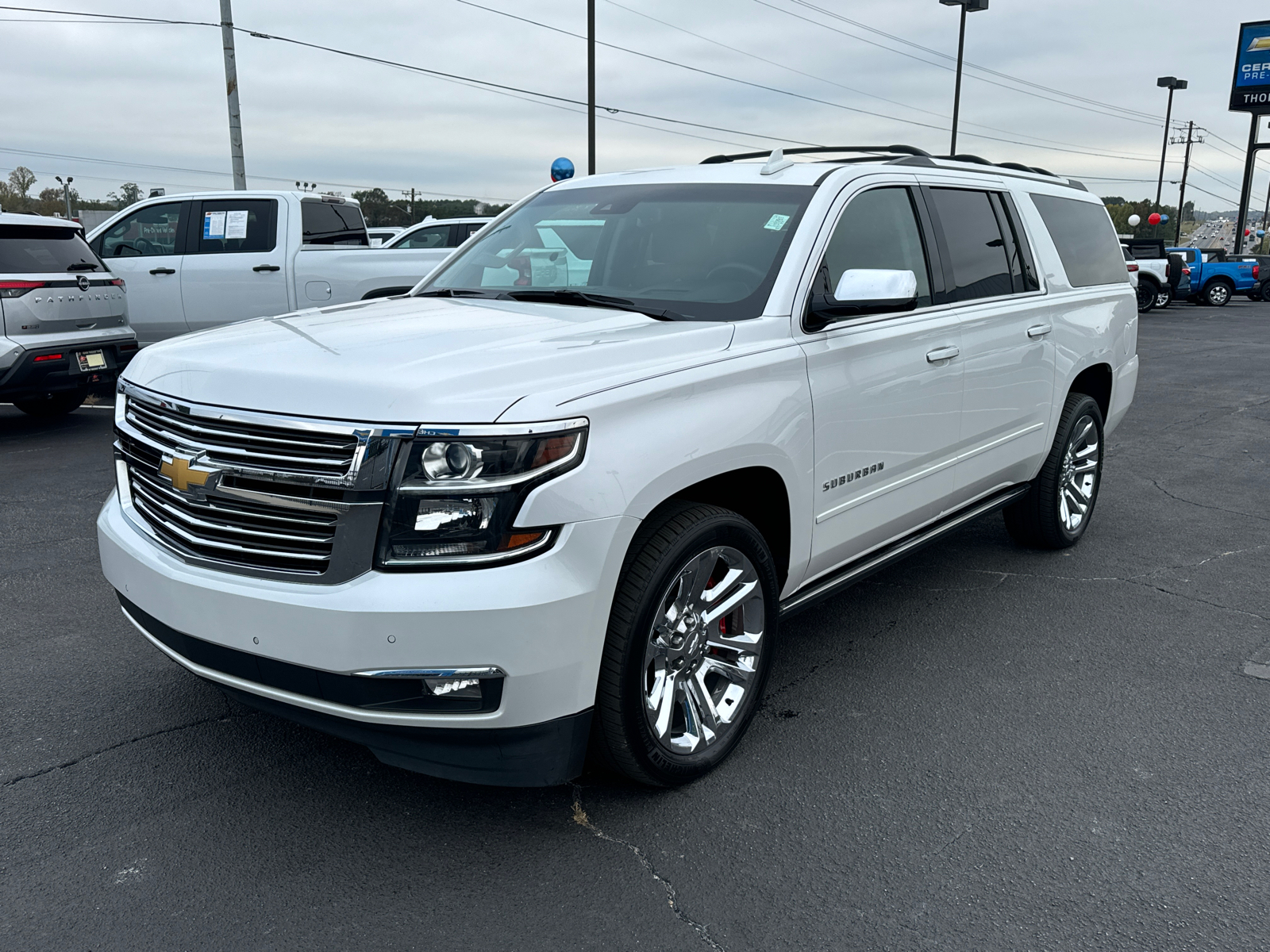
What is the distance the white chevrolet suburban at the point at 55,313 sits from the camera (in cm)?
838

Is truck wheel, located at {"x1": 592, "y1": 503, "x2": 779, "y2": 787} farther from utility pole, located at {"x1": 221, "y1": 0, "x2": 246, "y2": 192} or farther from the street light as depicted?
the street light

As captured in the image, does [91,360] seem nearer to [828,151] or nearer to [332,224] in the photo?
[332,224]

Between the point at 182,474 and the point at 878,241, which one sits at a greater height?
the point at 878,241

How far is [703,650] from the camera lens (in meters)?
3.27

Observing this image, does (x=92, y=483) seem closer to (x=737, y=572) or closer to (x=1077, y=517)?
(x=737, y=572)

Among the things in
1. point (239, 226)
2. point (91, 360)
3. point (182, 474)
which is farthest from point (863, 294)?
point (239, 226)

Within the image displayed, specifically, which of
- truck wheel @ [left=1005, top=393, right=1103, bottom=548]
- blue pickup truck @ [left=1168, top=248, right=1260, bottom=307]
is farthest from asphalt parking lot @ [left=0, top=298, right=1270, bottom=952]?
blue pickup truck @ [left=1168, top=248, right=1260, bottom=307]

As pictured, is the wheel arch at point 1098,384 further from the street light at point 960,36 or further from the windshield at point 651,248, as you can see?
the street light at point 960,36

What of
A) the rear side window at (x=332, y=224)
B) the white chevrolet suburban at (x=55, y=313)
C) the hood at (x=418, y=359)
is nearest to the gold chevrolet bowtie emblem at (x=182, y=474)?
the hood at (x=418, y=359)

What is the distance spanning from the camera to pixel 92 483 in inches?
283

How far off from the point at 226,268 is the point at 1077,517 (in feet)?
28.1

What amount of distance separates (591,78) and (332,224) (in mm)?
12160

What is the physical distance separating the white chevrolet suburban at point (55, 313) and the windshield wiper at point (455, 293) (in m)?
5.60

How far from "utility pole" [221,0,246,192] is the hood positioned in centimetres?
1819
